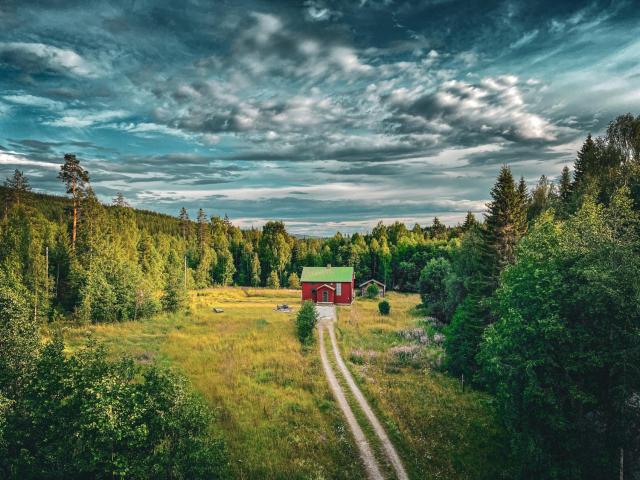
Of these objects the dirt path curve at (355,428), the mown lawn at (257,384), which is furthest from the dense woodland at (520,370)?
the dirt path curve at (355,428)

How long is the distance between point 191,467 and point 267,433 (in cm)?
782

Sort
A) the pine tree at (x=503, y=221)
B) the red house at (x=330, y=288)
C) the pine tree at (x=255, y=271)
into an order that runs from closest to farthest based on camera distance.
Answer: the pine tree at (x=503, y=221) < the red house at (x=330, y=288) < the pine tree at (x=255, y=271)

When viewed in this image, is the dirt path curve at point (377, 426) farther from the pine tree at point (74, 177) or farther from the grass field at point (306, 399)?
the pine tree at point (74, 177)

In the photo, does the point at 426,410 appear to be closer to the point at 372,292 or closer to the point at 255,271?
the point at 372,292

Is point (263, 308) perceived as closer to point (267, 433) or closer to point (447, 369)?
point (447, 369)

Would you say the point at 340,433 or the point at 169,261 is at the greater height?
the point at 169,261

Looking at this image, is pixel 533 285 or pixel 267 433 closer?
pixel 533 285

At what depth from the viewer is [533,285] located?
15.0m

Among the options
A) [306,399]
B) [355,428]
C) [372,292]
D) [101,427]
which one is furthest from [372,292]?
[101,427]

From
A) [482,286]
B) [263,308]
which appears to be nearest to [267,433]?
[482,286]

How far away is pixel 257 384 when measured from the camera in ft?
77.2

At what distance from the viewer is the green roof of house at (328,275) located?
5822 centimetres

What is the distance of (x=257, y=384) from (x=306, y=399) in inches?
160

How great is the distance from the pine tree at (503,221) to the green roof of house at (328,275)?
1288 inches
